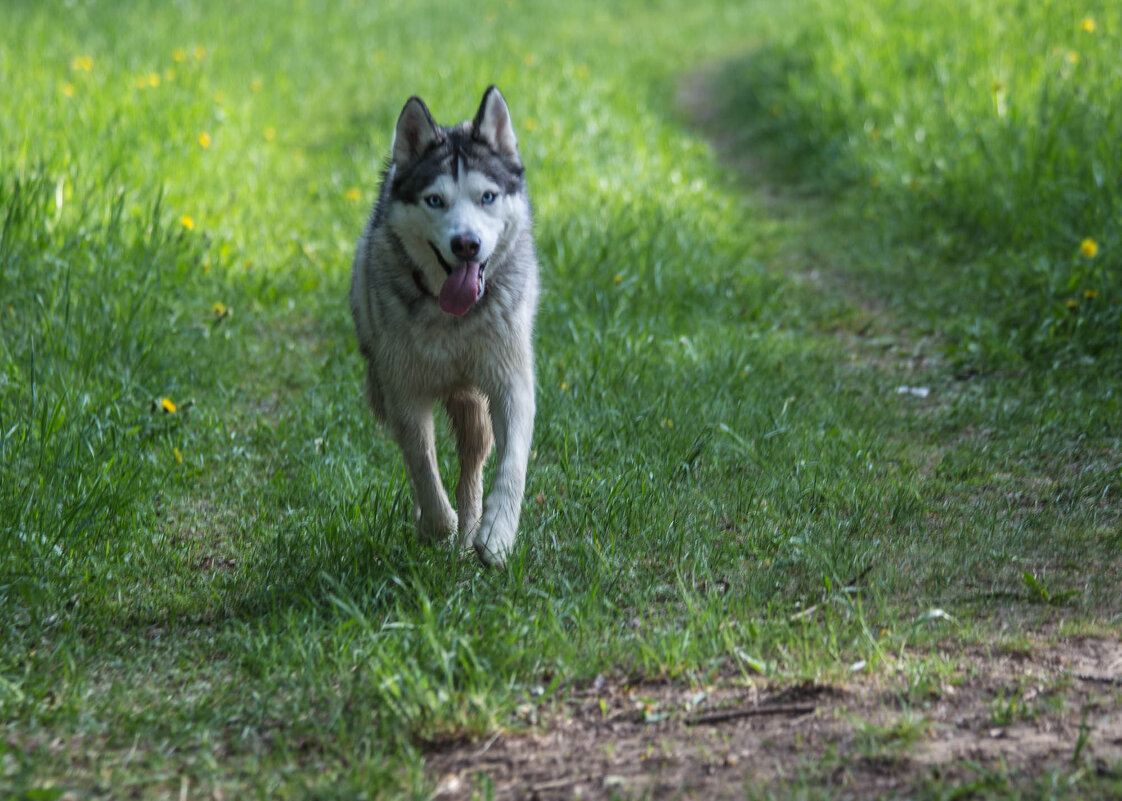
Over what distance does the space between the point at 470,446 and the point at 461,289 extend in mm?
819

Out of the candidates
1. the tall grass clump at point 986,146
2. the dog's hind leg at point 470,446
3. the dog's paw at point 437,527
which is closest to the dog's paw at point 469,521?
the dog's hind leg at point 470,446

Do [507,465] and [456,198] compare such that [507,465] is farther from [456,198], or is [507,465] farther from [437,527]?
[456,198]

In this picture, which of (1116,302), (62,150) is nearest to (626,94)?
(62,150)

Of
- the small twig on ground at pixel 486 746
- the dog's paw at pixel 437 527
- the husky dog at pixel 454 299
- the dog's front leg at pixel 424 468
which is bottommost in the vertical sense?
the small twig on ground at pixel 486 746

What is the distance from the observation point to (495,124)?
4043mm

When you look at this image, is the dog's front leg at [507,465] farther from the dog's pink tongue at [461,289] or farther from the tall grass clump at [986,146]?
the tall grass clump at [986,146]

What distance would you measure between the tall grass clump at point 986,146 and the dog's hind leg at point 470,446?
8.71ft

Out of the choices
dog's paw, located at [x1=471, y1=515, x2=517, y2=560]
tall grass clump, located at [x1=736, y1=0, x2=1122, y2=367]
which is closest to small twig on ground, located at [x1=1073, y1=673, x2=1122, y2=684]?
dog's paw, located at [x1=471, y1=515, x2=517, y2=560]

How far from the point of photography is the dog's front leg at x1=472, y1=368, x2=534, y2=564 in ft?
11.9

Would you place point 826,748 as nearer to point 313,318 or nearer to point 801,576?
point 801,576

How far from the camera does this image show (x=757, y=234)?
26.2 ft

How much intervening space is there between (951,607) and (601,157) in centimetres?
640

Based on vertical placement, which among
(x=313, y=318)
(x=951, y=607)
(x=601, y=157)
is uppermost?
(x=601, y=157)

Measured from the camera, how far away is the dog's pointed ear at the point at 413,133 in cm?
387
